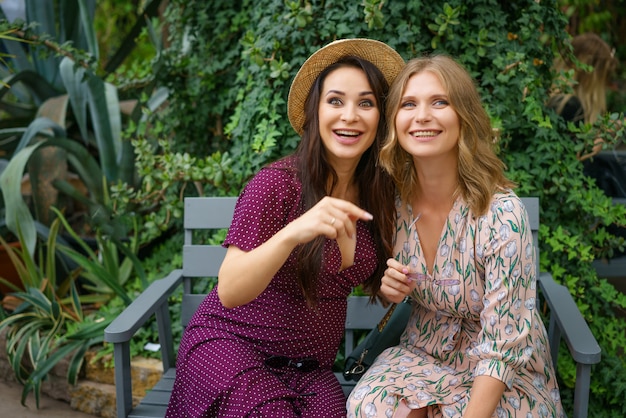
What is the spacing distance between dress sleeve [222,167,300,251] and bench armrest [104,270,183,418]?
18.9 inches

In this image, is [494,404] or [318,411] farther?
[318,411]

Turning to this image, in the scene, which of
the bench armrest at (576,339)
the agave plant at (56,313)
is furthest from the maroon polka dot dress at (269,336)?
the agave plant at (56,313)

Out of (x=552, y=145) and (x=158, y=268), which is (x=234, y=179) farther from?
(x=552, y=145)

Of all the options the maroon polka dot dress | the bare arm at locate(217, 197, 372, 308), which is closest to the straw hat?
the maroon polka dot dress

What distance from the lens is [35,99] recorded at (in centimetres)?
469

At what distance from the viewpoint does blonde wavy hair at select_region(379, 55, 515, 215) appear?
7.06 ft

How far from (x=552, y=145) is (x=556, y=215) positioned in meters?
0.31

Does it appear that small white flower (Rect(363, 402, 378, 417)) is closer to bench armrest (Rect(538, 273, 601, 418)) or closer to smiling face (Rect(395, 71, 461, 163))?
bench armrest (Rect(538, 273, 601, 418))

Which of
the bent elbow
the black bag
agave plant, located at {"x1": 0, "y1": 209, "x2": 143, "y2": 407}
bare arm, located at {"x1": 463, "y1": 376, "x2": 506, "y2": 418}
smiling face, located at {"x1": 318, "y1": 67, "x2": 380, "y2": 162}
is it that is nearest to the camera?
bare arm, located at {"x1": 463, "y1": 376, "x2": 506, "y2": 418}

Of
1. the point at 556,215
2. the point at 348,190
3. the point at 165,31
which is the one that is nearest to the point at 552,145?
the point at 556,215

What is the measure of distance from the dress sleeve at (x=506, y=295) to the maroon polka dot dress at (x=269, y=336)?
0.44 metres

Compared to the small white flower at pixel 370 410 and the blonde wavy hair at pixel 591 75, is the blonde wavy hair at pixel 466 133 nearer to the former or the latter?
the small white flower at pixel 370 410

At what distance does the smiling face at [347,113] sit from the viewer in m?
2.25

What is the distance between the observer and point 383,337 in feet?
8.39
